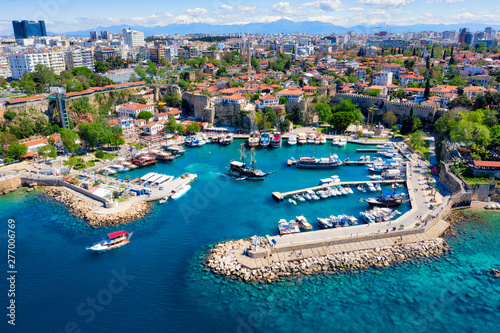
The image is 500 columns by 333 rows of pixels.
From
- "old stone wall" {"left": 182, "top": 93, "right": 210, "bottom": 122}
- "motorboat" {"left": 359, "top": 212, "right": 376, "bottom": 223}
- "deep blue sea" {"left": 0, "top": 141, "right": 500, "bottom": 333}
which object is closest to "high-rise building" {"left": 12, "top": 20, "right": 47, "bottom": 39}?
"old stone wall" {"left": 182, "top": 93, "right": 210, "bottom": 122}

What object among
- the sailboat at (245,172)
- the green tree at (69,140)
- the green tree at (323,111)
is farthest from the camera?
the green tree at (323,111)

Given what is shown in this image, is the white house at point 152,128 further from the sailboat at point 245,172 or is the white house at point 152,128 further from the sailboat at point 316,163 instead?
the sailboat at point 316,163

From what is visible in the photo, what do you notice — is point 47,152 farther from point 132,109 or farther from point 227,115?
point 227,115

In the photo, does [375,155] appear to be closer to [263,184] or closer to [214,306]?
[263,184]

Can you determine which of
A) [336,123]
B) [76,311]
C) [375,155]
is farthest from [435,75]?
[76,311]

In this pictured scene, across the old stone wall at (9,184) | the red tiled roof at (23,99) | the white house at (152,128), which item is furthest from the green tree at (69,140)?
the red tiled roof at (23,99)

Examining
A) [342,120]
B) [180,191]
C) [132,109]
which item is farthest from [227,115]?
[180,191]
